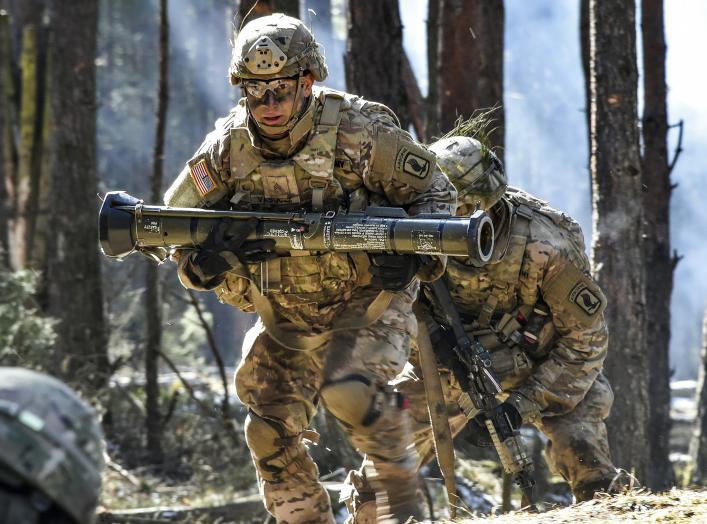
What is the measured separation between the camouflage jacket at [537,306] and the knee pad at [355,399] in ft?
4.48

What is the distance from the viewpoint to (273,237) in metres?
5.00

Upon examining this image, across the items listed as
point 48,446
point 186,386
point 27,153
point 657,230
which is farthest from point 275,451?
point 27,153

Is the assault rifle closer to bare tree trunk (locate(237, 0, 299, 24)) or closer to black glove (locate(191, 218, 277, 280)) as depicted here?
black glove (locate(191, 218, 277, 280))

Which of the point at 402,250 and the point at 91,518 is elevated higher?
the point at 402,250

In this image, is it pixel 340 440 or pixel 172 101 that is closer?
pixel 340 440

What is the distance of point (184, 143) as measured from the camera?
109ft

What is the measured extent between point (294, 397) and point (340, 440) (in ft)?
10.6

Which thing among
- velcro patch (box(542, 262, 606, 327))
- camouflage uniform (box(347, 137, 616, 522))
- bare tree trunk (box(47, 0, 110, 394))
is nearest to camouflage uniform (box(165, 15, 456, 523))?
camouflage uniform (box(347, 137, 616, 522))

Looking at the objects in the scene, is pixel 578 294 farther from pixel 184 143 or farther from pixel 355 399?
pixel 184 143

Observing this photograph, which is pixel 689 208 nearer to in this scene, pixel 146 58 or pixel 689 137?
pixel 689 137

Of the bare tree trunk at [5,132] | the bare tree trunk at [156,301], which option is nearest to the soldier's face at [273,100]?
the bare tree trunk at [156,301]

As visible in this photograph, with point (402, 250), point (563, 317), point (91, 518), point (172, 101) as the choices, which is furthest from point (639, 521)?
point (172, 101)

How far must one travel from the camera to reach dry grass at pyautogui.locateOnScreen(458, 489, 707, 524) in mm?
4586

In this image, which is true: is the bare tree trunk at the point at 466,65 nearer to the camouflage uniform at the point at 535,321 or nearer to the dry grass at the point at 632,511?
the camouflage uniform at the point at 535,321
